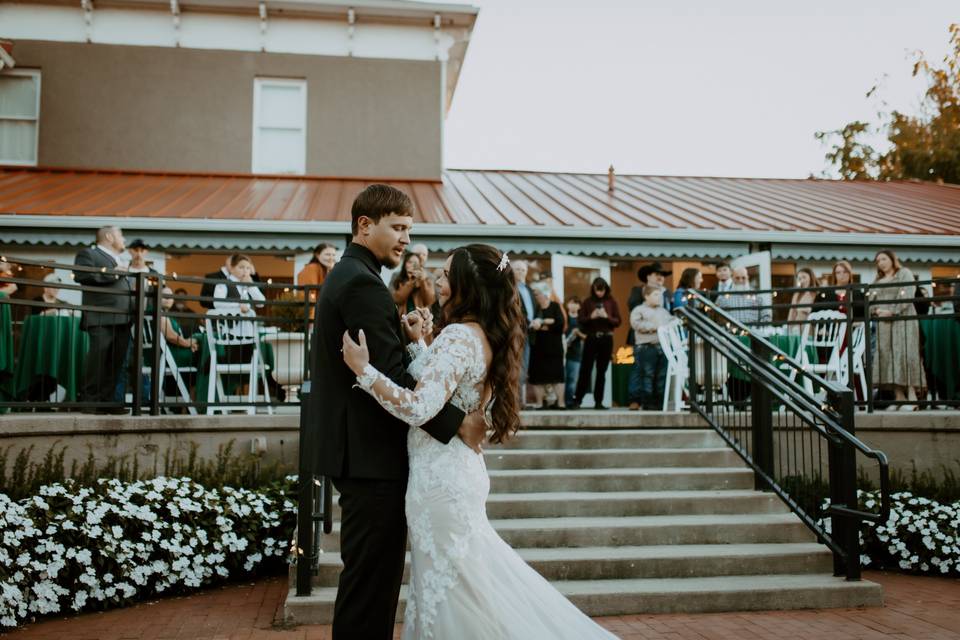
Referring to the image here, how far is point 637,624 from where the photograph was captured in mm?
5508

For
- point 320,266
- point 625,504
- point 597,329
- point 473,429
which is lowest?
point 625,504

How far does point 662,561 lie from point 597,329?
5.74m

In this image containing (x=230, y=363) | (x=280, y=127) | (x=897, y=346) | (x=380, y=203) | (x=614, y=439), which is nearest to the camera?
(x=380, y=203)

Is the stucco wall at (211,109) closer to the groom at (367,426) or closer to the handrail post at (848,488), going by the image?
the handrail post at (848,488)

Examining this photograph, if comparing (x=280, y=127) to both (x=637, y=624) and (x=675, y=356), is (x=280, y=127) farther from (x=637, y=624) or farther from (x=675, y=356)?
(x=637, y=624)

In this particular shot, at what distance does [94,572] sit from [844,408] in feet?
18.6

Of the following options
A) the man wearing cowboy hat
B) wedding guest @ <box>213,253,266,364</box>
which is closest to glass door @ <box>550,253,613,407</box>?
the man wearing cowboy hat

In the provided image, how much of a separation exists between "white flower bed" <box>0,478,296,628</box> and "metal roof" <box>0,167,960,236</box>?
6.14 metres

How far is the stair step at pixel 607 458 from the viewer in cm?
756

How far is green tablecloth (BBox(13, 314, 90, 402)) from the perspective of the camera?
23.8 ft

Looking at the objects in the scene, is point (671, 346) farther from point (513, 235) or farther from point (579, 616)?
point (579, 616)

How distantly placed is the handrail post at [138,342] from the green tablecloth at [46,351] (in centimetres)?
46

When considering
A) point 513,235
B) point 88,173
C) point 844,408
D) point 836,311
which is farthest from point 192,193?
point 844,408

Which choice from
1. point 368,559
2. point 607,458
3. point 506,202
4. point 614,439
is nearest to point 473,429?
point 368,559
